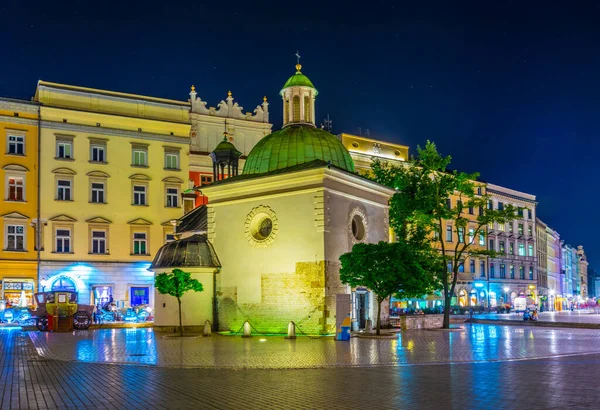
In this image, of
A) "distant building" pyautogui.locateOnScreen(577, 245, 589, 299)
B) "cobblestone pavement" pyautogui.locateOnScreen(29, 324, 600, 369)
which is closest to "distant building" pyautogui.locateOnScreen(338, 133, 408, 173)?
"cobblestone pavement" pyautogui.locateOnScreen(29, 324, 600, 369)

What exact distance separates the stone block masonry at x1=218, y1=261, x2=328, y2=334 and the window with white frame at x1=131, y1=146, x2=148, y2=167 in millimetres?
22723

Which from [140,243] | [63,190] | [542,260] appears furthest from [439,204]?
[542,260]

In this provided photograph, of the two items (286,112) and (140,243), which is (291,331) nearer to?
(286,112)

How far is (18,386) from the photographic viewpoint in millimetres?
14805

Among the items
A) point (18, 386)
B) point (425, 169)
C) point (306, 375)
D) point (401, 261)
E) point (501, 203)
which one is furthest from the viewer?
point (501, 203)

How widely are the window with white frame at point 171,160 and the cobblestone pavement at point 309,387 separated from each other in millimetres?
36860

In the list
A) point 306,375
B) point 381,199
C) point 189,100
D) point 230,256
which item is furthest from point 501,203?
point 306,375

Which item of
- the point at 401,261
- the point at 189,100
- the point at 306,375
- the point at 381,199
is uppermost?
the point at 189,100

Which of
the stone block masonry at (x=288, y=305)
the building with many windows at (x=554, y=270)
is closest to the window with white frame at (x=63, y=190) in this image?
the stone block masonry at (x=288, y=305)

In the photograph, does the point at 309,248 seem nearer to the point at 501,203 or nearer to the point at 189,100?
the point at 189,100

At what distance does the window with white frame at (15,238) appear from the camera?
160ft

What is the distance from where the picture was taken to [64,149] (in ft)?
168

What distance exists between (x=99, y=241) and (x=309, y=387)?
133 feet

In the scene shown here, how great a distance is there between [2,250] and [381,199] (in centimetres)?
2837
